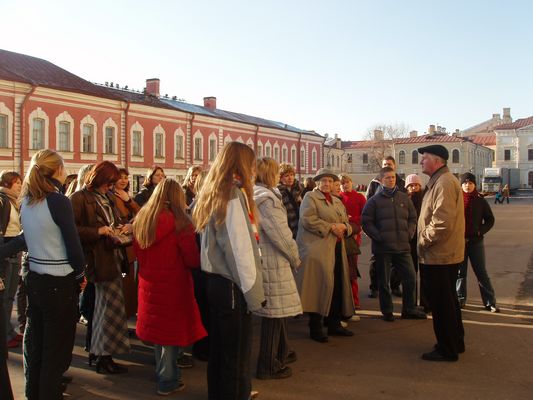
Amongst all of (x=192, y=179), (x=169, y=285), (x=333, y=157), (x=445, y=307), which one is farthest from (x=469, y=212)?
(x=333, y=157)

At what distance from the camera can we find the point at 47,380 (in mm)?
4270

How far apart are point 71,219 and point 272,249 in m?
1.77

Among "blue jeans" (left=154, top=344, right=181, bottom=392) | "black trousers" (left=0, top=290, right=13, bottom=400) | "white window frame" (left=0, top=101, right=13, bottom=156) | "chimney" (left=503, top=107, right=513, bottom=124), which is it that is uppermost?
"chimney" (left=503, top=107, right=513, bottom=124)

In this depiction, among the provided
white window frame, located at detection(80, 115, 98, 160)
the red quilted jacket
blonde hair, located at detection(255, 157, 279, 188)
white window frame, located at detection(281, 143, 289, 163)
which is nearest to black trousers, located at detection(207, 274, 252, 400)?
the red quilted jacket

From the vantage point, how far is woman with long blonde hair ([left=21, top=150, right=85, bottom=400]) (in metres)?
4.20

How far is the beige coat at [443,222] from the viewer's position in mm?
5715

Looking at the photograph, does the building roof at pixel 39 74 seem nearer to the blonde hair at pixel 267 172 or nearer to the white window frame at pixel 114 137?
the white window frame at pixel 114 137

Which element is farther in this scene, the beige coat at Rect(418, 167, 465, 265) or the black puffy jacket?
the black puffy jacket

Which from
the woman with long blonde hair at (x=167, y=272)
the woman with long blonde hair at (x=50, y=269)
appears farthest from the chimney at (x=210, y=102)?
the woman with long blonde hair at (x=50, y=269)

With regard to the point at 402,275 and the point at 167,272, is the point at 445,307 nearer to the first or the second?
the point at 402,275

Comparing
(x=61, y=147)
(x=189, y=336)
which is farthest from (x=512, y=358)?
(x=61, y=147)

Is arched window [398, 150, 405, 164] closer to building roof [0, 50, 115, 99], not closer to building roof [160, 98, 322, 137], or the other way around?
building roof [160, 98, 322, 137]

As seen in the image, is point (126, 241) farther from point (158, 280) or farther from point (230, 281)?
point (230, 281)

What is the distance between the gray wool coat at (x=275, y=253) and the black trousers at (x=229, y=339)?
2.51 feet
